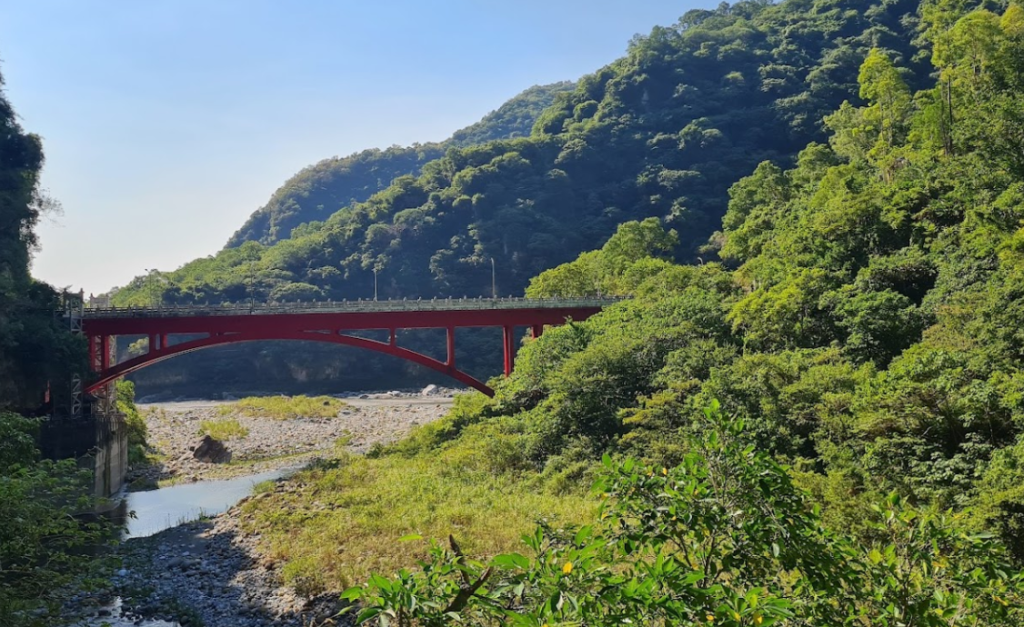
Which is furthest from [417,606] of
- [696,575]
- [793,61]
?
[793,61]

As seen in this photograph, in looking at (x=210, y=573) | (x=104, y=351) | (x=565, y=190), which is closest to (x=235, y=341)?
(x=104, y=351)

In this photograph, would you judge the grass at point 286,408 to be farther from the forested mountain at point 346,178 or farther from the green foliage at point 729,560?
the forested mountain at point 346,178

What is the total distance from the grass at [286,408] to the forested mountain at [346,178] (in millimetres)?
77996

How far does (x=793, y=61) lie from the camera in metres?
85.0

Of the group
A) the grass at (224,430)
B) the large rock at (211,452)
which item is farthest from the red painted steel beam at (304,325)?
the grass at (224,430)

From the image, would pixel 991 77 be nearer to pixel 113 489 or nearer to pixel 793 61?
pixel 113 489

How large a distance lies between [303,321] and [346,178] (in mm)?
118959

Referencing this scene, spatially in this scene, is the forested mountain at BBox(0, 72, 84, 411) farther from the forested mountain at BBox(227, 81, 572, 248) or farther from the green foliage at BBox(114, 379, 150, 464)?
the forested mountain at BBox(227, 81, 572, 248)

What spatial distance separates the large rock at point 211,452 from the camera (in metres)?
34.7

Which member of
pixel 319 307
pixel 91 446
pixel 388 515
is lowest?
pixel 388 515

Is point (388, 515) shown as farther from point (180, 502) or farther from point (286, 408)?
point (286, 408)

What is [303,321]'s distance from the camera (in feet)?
107

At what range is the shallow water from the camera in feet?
77.6

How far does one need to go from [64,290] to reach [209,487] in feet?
35.7
